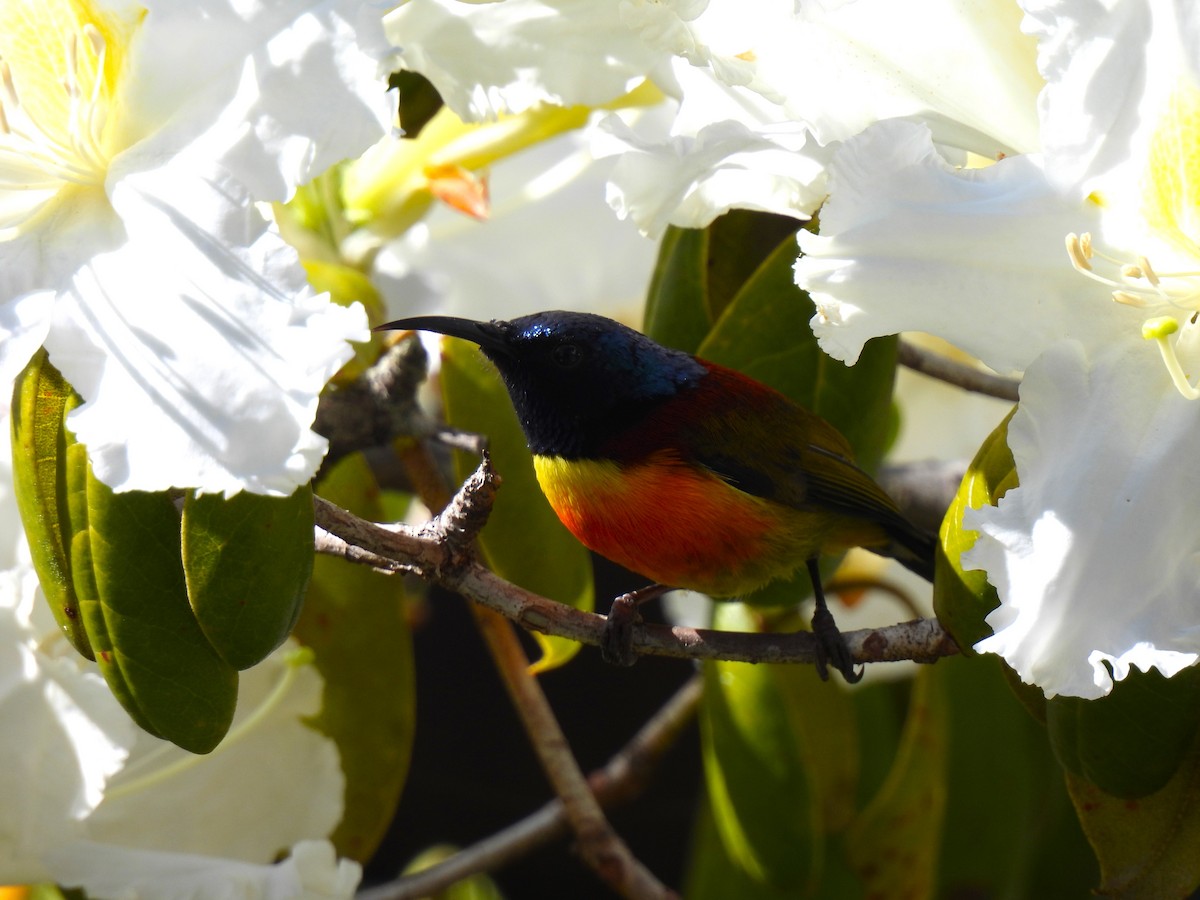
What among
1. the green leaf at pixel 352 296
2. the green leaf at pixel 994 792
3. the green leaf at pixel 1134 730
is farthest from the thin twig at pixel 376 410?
the green leaf at pixel 994 792

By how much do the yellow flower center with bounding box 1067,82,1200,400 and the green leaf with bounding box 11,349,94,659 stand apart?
51 centimetres

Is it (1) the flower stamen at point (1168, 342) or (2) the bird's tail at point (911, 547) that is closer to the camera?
(1) the flower stamen at point (1168, 342)

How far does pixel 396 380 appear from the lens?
3.08 ft

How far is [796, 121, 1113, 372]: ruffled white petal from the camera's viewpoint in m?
0.61

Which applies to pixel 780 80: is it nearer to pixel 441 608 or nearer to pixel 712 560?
pixel 712 560

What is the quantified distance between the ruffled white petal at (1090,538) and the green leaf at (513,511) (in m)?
0.38

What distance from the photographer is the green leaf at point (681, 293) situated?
0.91 meters

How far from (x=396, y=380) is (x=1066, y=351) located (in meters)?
0.49

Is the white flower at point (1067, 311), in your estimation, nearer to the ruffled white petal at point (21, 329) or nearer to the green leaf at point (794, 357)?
the green leaf at point (794, 357)

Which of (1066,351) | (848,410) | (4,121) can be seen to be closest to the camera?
(1066,351)

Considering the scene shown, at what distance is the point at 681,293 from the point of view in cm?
92

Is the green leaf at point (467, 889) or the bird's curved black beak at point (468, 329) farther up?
the bird's curved black beak at point (468, 329)

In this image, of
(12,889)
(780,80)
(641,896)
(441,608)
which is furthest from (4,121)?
(441,608)

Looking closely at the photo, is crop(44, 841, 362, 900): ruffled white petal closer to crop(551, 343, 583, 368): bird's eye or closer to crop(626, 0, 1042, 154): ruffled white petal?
crop(551, 343, 583, 368): bird's eye
